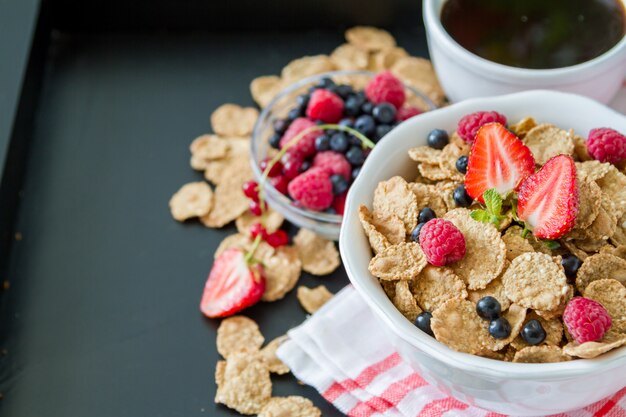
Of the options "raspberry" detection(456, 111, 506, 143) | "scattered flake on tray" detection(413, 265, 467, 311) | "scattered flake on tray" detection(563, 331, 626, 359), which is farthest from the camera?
"raspberry" detection(456, 111, 506, 143)

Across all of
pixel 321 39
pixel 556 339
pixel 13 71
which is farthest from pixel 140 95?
pixel 556 339

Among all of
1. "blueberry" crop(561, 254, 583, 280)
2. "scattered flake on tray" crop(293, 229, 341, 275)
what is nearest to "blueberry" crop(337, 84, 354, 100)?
"scattered flake on tray" crop(293, 229, 341, 275)

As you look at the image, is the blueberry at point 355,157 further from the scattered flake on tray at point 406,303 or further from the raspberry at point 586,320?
the raspberry at point 586,320

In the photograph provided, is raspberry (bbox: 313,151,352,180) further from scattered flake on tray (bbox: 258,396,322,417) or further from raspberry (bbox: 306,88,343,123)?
scattered flake on tray (bbox: 258,396,322,417)

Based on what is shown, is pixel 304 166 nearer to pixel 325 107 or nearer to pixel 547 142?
pixel 325 107

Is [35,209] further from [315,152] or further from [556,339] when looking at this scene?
[556,339]

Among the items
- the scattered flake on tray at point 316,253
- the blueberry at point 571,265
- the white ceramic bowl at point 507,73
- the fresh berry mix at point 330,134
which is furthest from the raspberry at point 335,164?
the blueberry at point 571,265
